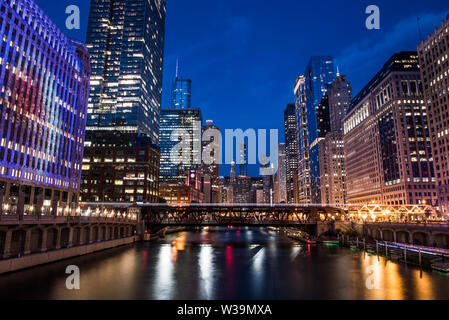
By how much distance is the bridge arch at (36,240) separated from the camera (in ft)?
166

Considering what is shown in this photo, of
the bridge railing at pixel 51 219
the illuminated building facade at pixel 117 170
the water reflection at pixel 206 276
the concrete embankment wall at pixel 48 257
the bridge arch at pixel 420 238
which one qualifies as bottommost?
the water reflection at pixel 206 276

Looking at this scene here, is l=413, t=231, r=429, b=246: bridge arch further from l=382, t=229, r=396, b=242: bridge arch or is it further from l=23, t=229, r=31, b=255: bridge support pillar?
l=23, t=229, r=31, b=255: bridge support pillar

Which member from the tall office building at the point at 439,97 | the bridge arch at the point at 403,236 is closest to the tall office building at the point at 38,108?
the bridge arch at the point at 403,236

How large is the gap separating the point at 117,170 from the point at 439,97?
508ft

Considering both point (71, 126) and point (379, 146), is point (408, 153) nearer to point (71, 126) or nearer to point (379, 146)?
point (379, 146)

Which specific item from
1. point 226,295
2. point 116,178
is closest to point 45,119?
point 116,178

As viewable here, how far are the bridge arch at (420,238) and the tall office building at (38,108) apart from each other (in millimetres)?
89586

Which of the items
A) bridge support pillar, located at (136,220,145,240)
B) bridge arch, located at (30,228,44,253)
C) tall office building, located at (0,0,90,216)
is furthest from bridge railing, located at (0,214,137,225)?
bridge support pillar, located at (136,220,145,240)

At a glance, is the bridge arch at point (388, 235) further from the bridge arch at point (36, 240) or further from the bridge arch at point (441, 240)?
the bridge arch at point (36, 240)

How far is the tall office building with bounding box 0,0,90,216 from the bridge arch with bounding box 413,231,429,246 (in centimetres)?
8959

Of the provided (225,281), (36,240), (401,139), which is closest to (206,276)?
(225,281)

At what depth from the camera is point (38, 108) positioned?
97062mm

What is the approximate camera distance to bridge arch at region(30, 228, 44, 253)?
5062 centimetres
